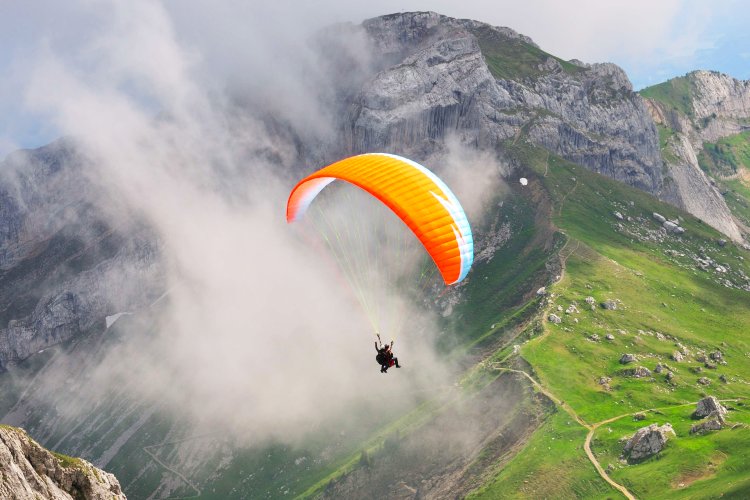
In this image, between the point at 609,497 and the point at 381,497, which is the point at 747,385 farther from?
the point at 381,497

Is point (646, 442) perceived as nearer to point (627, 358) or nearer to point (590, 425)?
point (590, 425)

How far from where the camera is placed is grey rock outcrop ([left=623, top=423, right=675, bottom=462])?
86000 mm

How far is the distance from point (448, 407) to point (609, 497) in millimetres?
50704

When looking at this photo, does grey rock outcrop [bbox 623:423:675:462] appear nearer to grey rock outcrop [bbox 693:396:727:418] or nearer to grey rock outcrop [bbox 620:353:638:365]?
grey rock outcrop [bbox 693:396:727:418]

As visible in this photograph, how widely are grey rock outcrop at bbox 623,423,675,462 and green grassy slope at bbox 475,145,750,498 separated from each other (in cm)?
120

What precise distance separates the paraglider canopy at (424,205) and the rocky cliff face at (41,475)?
84.9ft

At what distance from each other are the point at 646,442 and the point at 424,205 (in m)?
60.2

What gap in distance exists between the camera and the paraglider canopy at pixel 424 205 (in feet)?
145

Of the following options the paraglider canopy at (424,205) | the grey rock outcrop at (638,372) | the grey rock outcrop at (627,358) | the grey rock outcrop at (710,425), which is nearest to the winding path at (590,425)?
the grey rock outcrop at (638,372)

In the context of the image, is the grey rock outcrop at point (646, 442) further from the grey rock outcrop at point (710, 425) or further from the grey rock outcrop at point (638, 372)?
the grey rock outcrop at point (638, 372)

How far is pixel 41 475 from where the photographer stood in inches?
1457

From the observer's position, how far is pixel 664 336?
13325 centimetres

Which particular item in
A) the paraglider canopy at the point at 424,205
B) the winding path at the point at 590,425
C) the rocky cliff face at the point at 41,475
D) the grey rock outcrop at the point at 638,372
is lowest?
the grey rock outcrop at the point at 638,372

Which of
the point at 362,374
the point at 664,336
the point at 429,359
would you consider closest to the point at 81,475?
the point at 664,336
